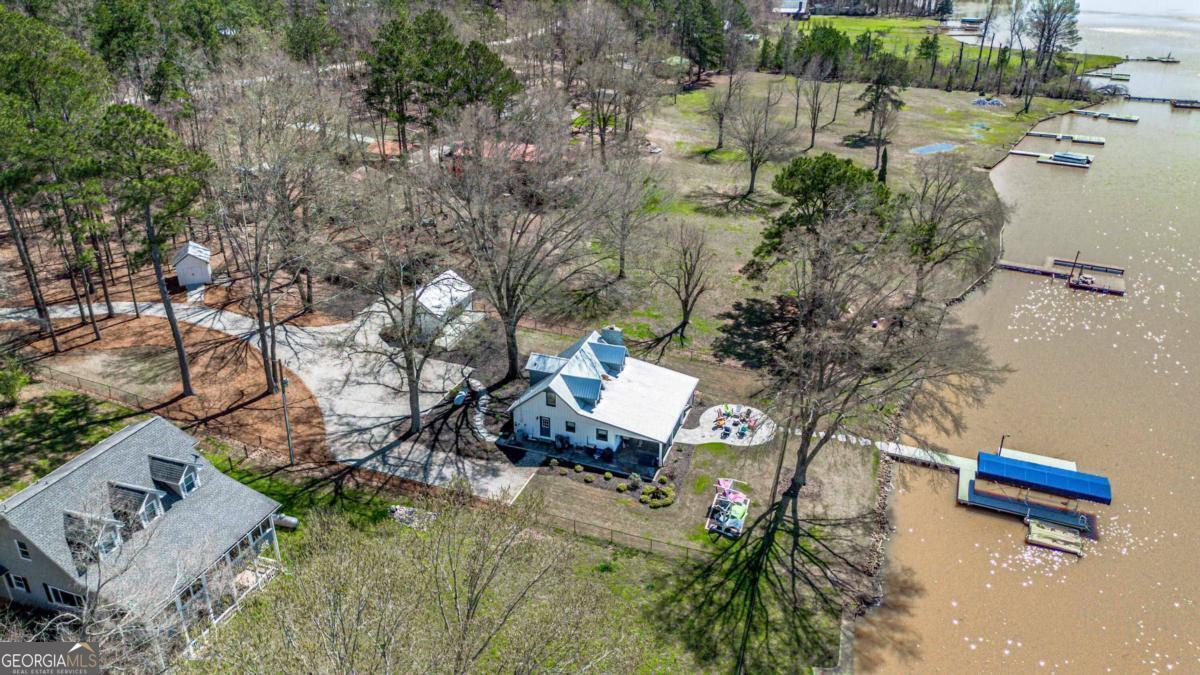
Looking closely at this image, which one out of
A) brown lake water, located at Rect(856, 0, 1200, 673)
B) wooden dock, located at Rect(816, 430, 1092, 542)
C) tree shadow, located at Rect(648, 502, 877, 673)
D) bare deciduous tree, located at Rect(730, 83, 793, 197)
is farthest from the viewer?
bare deciduous tree, located at Rect(730, 83, 793, 197)

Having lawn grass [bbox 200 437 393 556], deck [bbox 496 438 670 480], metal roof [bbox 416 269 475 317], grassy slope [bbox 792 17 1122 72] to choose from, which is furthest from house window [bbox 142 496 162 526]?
grassy slope [bbox 792 17 1122 72]

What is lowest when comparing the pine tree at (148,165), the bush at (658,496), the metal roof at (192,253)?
the bush at (658,496)

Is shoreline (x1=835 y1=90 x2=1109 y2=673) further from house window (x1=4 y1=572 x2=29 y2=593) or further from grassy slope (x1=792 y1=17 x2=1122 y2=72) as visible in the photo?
grassy slope (x1=792 y1=17 x2=1122 y2=72)

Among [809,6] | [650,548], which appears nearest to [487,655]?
[650,548]

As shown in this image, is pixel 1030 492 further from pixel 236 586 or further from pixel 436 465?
pixel 236 586

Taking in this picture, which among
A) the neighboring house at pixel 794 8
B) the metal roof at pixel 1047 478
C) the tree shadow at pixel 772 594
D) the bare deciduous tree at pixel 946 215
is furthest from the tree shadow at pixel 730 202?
the neighboring house at pixel 794 8

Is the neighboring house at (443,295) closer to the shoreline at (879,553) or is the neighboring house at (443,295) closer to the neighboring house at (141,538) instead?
the neighboring house at (141,538)
